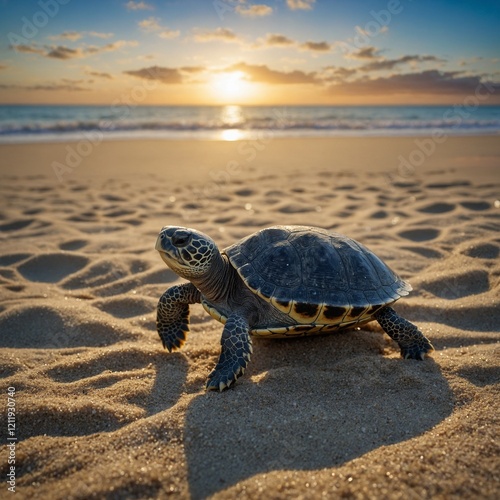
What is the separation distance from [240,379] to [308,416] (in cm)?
63

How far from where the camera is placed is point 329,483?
6.08 feet

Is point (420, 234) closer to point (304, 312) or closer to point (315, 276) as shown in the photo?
point (315, 276)

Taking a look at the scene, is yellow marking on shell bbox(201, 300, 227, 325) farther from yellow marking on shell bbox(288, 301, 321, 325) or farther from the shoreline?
the shoreline

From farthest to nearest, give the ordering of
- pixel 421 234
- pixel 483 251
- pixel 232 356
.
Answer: pixel 421 234
pixel 483 251
pixel 232 356

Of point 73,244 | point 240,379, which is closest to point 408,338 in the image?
point 240,379

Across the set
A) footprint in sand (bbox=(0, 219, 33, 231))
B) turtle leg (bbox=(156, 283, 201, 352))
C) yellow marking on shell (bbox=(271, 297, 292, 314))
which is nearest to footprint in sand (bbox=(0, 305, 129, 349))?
turtle leg (bbox=(156, 283, 201, 352))

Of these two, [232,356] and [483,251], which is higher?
[483,251]

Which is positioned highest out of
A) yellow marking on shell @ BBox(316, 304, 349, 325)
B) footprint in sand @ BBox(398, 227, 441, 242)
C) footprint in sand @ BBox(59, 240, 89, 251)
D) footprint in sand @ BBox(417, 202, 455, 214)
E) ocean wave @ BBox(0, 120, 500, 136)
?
ocean wave @ BBox(0, 120, 500, 136)

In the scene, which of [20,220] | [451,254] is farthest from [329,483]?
[20,220]

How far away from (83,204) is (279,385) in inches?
249

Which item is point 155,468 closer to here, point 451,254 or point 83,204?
point 451,254

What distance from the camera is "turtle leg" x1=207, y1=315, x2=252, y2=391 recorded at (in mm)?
2656

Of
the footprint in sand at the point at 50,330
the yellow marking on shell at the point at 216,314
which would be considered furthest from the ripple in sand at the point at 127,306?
the yellow marking on shell at the point at 216,314

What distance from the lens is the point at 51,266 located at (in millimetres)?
4965
